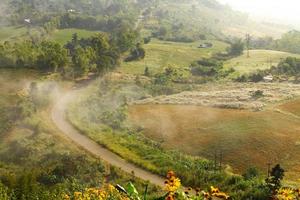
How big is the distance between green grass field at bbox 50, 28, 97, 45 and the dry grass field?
253 ft

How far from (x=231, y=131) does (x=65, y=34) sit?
363ft

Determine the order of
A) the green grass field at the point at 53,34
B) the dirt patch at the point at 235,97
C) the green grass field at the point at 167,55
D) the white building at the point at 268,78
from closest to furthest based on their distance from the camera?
the dirt patch at the point at 235,97 → the white building at the point at 268,78 → the green grass field at the point at 167,55 → the green grass field at the point at 53,34

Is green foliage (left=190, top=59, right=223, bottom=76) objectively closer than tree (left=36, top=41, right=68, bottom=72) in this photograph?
No

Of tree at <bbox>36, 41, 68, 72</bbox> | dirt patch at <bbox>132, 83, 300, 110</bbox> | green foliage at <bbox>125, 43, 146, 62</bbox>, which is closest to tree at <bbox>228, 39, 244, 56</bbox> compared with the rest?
green foliage at <bbox>125, 43, 146, 62</bbox>

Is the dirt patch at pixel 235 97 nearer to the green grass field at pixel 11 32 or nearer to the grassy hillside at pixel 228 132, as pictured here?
the grassy hillside at pixel 228 132

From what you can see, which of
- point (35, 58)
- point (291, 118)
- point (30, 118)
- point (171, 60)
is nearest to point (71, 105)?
point (30, 118)

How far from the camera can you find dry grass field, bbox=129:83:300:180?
6969 cm

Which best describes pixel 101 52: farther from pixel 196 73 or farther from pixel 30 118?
pixel 30 118

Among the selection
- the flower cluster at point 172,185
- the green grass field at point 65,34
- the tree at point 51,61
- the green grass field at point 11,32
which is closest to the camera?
the flower cluster at point 172,185

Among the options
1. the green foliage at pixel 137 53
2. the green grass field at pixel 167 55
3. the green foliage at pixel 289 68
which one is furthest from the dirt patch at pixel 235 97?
the green foliage at pixel 137 53

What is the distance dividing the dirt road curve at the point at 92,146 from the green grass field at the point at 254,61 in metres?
63.0

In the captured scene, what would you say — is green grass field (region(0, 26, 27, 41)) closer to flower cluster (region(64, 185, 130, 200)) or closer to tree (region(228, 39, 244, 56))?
tree (region(228, 39, 244, 56))

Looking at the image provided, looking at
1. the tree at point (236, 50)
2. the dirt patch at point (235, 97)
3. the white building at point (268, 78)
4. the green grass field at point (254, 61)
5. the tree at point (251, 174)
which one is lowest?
the tree at point (251, 174)

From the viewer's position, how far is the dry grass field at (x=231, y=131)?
229 ft
